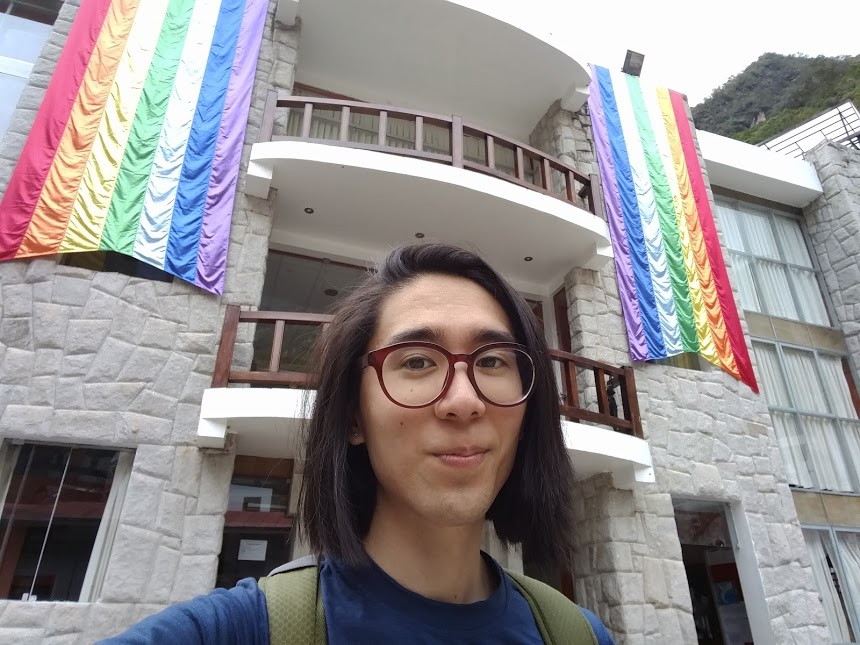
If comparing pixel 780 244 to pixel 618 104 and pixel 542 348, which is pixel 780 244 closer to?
pixel 618 104

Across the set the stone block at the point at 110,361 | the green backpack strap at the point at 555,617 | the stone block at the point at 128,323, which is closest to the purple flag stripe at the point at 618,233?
the stone block at the point at 128,323

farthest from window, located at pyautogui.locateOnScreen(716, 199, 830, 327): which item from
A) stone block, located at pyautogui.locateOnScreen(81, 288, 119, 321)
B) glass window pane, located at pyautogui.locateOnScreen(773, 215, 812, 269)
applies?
stone block, located at pyautogui.locateOnScreen(81, 288, 119, 321)

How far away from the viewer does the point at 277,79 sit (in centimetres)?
743

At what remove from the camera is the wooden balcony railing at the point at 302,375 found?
16.8ft

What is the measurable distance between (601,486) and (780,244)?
7932 millimetres

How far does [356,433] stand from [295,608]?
44 cm

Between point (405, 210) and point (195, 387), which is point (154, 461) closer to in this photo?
point (195, 387)

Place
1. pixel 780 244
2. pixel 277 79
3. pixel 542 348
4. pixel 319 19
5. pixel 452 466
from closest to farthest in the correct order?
pixel 452 466 → pixel 542 348 → pixel 277 79 → pixel 319 19 → pixel 780 244

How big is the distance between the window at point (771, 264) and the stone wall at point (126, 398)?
923 centimetres

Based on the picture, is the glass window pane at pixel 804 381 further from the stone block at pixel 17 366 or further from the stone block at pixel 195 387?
the stone block at pixel 17 366

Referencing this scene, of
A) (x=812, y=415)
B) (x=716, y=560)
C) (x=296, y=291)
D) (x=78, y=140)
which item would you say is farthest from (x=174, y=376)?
(x=812, y=415)

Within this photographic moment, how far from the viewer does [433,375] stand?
121 cm

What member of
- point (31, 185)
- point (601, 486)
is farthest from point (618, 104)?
point (31, 185)

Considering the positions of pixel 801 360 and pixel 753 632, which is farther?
pixel 801 360
